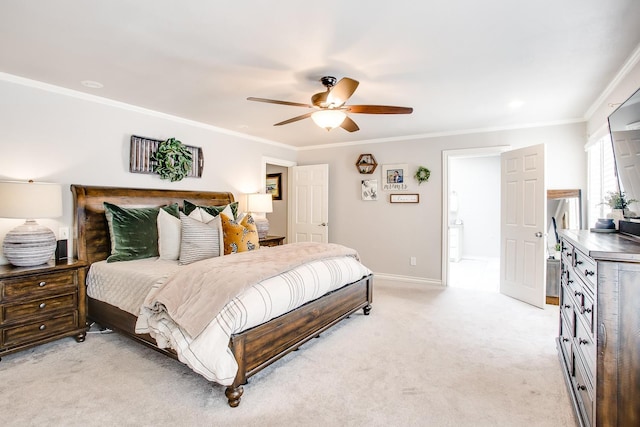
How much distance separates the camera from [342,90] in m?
2.46

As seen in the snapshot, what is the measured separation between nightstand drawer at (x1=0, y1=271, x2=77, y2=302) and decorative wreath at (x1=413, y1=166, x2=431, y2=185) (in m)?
4.44

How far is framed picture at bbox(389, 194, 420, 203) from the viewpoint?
522cm

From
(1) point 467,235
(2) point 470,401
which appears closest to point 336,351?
(2) point 470,401

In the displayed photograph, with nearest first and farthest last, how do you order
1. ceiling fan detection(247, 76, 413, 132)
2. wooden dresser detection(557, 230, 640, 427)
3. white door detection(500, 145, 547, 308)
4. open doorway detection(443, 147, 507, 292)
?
wooden dresser detection(557, 230, 640, 427) → ceiling fan detection(247, 76, 413, 132) → white door detection(500, 145, 547, 308) → open doorway detection(443, 147, 507, 292)

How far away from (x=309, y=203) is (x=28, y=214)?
3.94 m

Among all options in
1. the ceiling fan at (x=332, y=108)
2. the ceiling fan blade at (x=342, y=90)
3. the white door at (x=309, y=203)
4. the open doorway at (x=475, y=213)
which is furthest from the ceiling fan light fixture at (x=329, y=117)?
the open doorway at (x=475, y=213)

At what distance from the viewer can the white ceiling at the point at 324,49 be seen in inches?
74.4

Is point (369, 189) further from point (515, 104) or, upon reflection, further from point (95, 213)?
point (95, 213)

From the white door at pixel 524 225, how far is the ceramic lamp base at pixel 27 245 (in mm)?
5042

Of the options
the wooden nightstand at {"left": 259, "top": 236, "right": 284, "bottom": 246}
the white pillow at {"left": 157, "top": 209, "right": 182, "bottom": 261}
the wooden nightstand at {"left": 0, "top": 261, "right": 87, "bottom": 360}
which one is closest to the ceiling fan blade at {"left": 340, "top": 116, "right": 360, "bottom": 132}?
the white pillow at {"left": 157, "top": 209, "right": 182, "bottom": 261}

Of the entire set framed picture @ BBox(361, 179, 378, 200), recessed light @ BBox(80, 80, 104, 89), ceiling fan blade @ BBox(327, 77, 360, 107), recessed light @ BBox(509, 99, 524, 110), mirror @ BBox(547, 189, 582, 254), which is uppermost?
recessed light @ BBox(509, 99, 524, 110)

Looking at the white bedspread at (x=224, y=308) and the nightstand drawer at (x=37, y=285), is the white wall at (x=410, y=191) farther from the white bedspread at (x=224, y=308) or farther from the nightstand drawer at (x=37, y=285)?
the nightstand drawer at (x=37, y=285)

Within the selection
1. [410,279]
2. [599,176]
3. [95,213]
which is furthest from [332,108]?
[410,279]

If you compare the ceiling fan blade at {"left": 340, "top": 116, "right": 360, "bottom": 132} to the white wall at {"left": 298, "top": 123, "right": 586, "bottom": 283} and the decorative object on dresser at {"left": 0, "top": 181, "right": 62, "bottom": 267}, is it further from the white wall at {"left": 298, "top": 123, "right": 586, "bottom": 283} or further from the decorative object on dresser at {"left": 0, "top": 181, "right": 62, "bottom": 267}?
the decorative object on dresser at {"left": 0, "top": 181, "right": 62, "bottom": 267}
